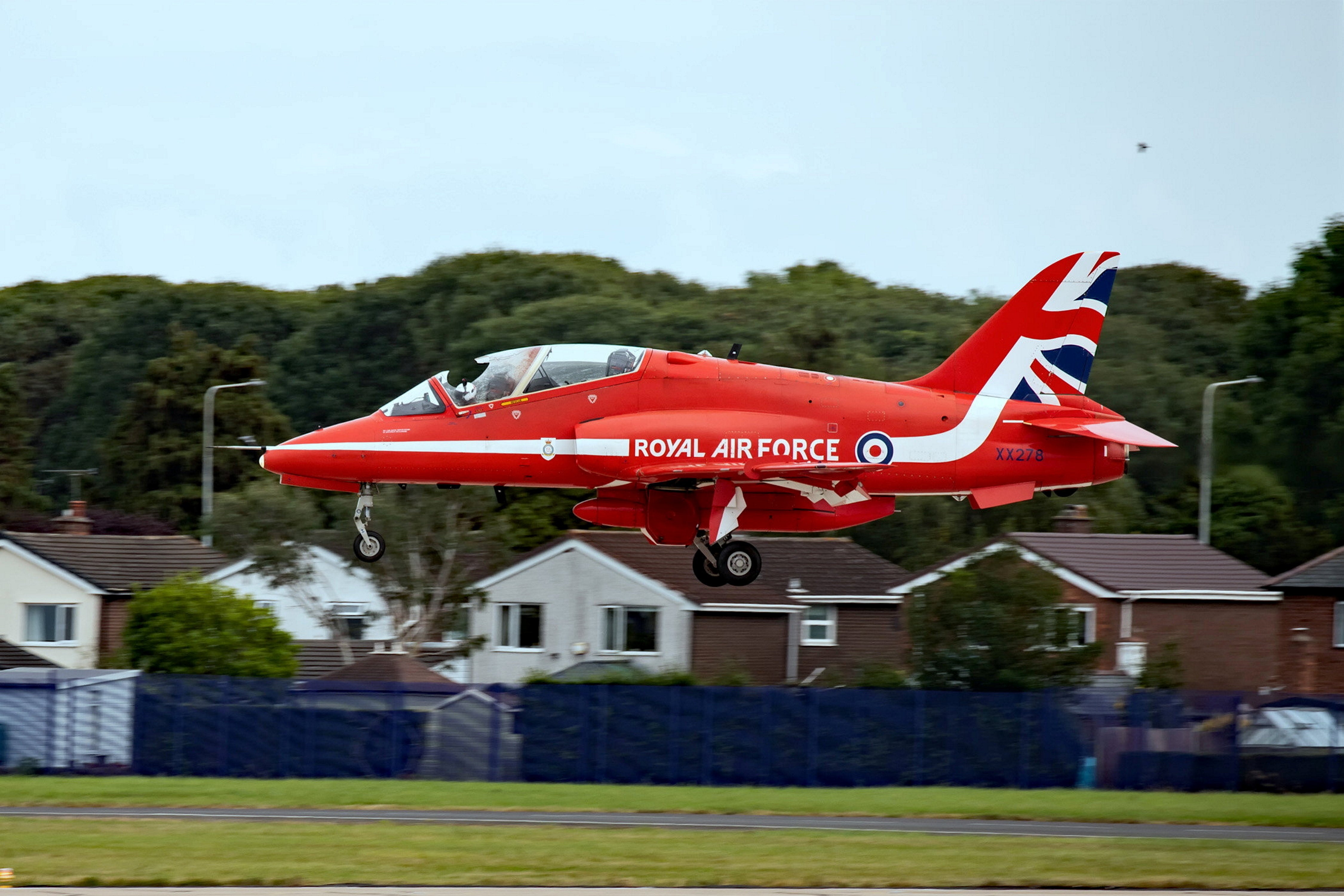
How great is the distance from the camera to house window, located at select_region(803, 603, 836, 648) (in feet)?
170

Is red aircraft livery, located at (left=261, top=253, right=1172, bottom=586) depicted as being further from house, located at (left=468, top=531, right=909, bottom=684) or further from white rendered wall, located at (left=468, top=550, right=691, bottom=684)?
white rendered wall, located at (left=468, top=550, right=691, bottom=684)

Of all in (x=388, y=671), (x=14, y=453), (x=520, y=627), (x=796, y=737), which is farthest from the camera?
(x=14, y=453)

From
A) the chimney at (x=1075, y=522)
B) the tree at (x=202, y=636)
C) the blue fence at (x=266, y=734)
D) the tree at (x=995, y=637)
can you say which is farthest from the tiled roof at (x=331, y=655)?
the chimney at (x=1075, y=522)

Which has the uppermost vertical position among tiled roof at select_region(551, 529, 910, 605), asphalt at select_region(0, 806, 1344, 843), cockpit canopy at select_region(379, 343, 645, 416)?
cockpit canopy at select_region(379, 343, 645, 416)

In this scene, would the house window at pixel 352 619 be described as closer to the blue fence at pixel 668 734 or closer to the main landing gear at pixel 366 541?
the blue fence at pixel 668 734

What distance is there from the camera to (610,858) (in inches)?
904

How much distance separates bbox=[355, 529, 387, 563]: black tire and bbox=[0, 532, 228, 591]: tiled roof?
31.9 metres

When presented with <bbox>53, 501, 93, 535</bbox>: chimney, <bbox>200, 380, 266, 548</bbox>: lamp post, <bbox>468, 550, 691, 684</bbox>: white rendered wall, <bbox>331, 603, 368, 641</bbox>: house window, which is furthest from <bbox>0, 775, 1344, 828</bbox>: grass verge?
<bbox>53, 501, 93, 535</bbox>: chimney

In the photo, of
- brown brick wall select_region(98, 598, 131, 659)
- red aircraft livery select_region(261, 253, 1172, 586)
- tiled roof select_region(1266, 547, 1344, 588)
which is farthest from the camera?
brown brick wall select_region(98, 598, 131, 659)

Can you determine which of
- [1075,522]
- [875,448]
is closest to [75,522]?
[1075,522]

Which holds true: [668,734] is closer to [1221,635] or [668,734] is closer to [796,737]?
[796,737]

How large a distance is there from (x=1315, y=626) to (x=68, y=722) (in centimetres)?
3345

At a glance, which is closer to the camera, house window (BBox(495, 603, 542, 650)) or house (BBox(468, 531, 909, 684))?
house (BBox(468, 531, 909, 684))

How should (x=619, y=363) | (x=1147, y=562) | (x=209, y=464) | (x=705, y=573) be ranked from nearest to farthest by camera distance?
1. (x=619, y=363)
2. (x=705, y=573)
3. (x=1147, y=562)
4. (x=209, y=464)
